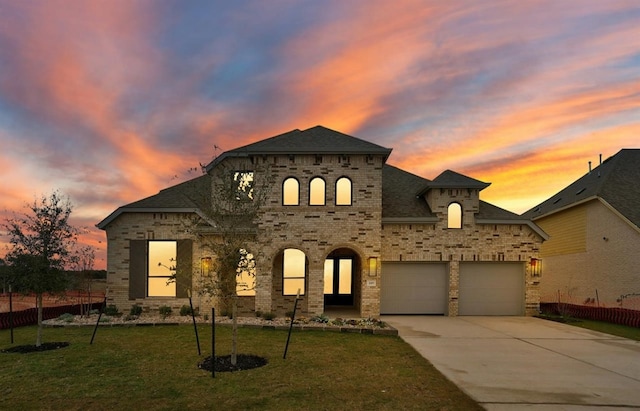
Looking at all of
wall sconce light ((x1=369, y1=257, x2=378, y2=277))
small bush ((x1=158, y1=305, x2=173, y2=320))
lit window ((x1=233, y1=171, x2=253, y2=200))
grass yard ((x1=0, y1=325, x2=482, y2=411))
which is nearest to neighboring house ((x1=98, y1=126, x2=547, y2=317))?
wall sconce light ((x1=369, y1=257, x2=378, y2=277))

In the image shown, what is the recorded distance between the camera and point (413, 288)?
17.5 meters

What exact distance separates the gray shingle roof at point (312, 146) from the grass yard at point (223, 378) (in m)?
7.54

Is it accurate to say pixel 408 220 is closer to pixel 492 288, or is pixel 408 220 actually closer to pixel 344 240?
pixel 344 240

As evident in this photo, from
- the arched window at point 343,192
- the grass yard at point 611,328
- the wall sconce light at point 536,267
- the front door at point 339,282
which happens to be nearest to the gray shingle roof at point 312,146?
the arched window at point 343,192

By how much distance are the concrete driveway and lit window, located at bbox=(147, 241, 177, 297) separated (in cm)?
923

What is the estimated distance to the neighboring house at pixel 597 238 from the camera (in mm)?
18344

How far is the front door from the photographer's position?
19.5m

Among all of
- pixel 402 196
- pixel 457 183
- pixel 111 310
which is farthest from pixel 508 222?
pixel 111 310

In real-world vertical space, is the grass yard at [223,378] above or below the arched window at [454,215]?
below

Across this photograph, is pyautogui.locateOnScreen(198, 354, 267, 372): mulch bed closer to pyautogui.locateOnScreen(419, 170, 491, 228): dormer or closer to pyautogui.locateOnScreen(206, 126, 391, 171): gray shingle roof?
pyautogui.locateOnScreen(206, 126, 391, 171): gray shingle roof

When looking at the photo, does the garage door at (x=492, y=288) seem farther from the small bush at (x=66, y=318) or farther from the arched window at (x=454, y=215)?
the small bush at (x=66, y=318)

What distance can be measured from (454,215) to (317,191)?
20.3 ft

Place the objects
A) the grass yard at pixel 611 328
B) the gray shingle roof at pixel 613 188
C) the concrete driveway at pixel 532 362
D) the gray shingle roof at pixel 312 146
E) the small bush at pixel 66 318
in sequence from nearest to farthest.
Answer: the concrete driveway at pixel 532 362 < the grass yard at pixel 611 328 < the small bush at pixel 66 318 < the gray shingle roof at pixel 312 146 < the gray shingle roof at pixel 613 188

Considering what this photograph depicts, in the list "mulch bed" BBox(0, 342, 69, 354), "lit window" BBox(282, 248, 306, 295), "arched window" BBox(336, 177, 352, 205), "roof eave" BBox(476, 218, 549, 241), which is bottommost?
"mulch bed" BBox(0, 342, 69, 354)
